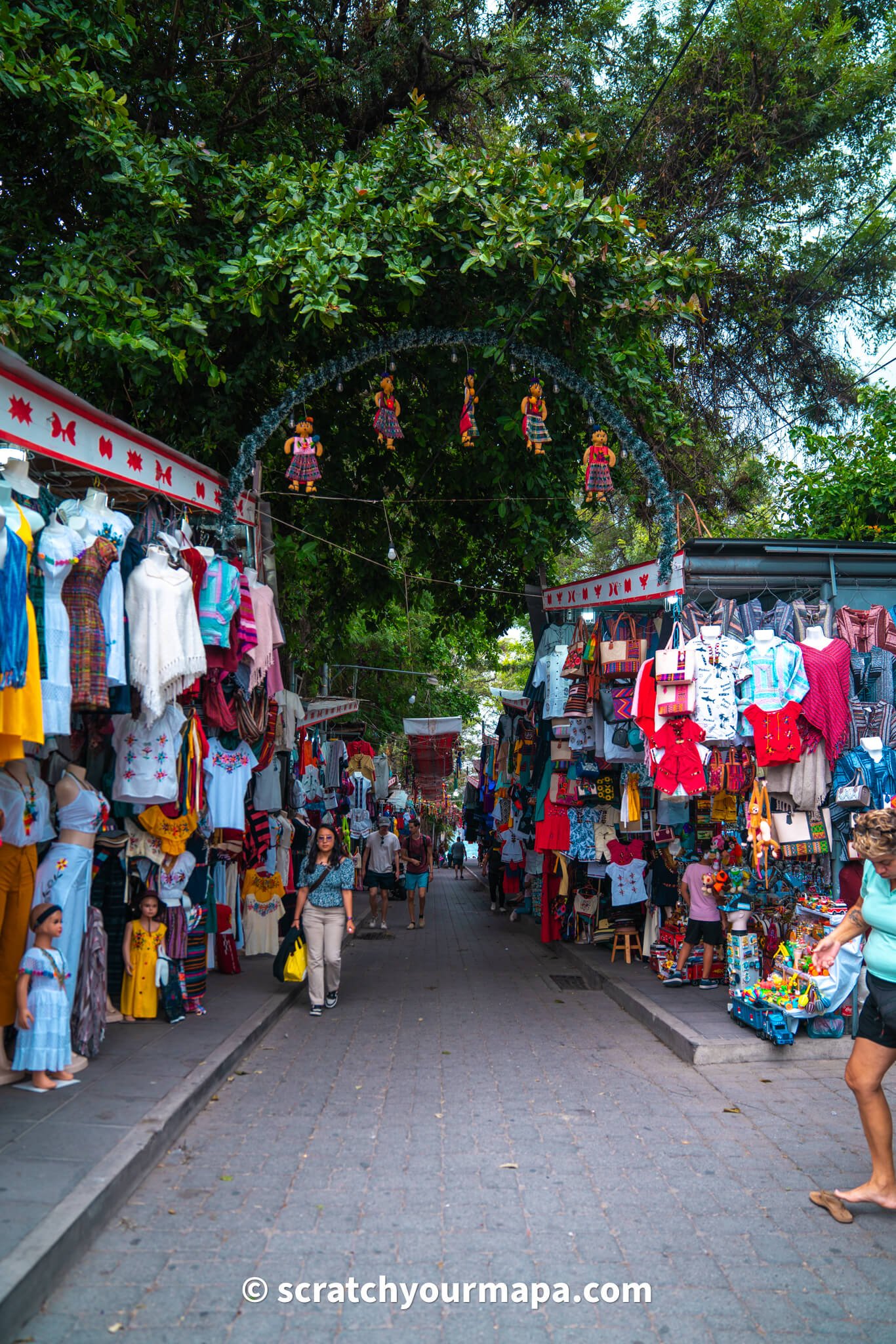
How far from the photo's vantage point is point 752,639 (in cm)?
756

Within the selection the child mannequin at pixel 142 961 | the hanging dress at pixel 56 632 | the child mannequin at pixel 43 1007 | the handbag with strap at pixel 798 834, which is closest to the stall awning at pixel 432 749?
the child mannequin at pixel 142 961

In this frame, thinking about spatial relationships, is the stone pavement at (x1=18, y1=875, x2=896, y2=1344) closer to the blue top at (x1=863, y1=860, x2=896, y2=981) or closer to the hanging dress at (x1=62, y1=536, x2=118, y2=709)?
the blue top at (x1=863, y1=860, x2=896, y2=981)

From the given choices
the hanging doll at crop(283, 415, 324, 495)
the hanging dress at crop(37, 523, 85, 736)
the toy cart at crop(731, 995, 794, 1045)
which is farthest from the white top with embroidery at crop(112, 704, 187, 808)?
the toy cart at crop(731, 995, 794, 1045)

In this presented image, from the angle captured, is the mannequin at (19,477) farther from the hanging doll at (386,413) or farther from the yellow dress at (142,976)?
the hanging doll at (386,413)

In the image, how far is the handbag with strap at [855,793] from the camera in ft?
24.4

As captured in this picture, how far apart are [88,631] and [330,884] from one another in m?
4.29

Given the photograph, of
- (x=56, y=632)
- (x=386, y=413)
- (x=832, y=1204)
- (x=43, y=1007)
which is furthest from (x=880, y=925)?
(x=386, y=413)

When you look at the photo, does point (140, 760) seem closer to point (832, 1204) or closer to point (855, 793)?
point (832, 1204)

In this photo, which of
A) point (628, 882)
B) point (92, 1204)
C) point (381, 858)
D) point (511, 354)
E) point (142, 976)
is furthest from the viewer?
point (381, 858)

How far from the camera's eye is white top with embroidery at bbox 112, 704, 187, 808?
6648mm

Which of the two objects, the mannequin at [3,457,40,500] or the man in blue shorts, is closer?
the mannequin at [3,457,40,500]

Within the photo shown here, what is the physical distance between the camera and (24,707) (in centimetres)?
445

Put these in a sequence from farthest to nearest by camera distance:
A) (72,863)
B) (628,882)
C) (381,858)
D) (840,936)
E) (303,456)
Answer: (381,858) → (628,882) → (303,456) → (72,863) → (840,936)

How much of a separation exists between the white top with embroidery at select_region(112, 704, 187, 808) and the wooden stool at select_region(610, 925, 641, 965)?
259 inches
